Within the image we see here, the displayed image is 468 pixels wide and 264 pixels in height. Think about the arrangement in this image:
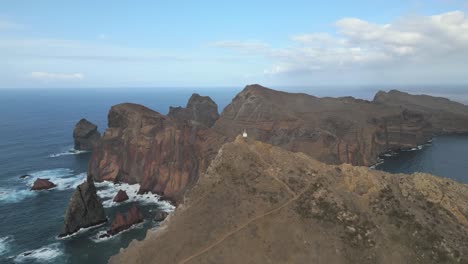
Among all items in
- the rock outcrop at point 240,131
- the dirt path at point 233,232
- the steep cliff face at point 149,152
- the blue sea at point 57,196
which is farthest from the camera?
the rock outcrop at point 240,131

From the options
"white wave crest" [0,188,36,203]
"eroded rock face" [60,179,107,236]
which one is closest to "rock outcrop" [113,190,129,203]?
"eroded rock face" [60,179,107,236]

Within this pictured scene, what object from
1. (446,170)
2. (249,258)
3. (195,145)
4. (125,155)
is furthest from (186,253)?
(446,170)

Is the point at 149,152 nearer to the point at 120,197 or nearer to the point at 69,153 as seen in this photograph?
the point at 120,197

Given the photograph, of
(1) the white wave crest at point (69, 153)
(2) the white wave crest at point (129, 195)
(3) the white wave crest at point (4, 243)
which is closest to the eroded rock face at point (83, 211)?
(3) the white wave crest at point (4, 243)

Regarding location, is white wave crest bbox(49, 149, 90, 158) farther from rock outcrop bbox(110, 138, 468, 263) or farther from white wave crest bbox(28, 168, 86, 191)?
rock outcrop bbox(110, 138, 468, 263)

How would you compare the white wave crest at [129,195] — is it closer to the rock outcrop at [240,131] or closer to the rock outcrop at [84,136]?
the rock outcrop at [240,131]

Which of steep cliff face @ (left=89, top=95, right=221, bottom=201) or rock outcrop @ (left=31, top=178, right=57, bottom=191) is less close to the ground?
steep cliff face @ (left=89, top=95, right=221, bottom=201)

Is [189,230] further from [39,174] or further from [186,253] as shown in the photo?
[39,174]
